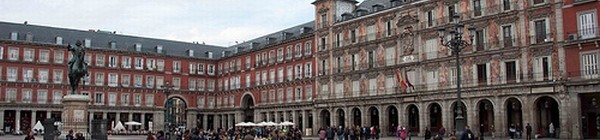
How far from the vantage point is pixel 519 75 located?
44125 mm

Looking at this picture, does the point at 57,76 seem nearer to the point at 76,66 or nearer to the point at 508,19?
the point at 76,66

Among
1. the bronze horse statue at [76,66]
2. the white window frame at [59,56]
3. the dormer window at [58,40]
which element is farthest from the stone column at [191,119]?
the bronze horse statue at [76,66]

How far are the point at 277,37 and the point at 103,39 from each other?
68.9ft

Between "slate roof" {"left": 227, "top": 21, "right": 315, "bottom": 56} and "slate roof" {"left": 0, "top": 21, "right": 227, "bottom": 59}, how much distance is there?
4410mm

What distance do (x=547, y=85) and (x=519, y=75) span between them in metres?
2.50

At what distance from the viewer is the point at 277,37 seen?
261 ft

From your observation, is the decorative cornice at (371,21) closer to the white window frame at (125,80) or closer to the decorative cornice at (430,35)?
the decorative cornice at (430,35)

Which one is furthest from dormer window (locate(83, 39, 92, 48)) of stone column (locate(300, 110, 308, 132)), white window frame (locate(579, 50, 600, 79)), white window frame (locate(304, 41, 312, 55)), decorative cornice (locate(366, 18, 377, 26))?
white window frame (locate(579, 50, 600, 79))

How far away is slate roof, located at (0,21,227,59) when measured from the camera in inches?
2884

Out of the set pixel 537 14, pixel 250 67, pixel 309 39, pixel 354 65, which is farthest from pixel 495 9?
pixel 250 67

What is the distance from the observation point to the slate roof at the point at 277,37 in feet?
231

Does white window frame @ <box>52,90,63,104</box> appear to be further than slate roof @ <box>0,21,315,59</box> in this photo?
Yes

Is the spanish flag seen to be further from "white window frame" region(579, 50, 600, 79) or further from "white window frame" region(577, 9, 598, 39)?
"white window frame" region(577, 9, 598, 39)

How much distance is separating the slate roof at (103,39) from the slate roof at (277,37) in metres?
4.41
